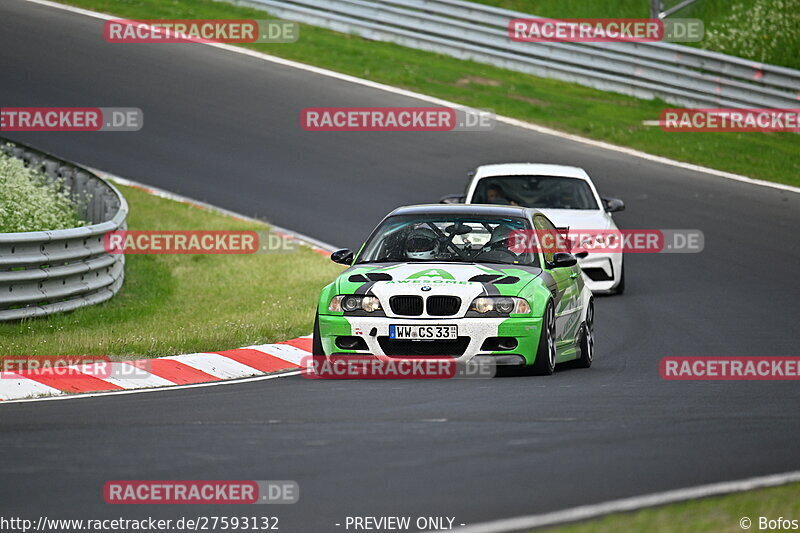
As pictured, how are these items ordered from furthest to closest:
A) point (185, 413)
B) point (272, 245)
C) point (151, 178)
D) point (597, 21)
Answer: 1. point (597, 21)
2. point (151, 178)
3. point (272, 245)
4. point (185, 413)

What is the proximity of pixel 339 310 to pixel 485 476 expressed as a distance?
3972 millimetres

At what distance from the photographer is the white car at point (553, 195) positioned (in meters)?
16.9

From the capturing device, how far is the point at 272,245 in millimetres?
18781

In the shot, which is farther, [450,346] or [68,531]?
[450,346]

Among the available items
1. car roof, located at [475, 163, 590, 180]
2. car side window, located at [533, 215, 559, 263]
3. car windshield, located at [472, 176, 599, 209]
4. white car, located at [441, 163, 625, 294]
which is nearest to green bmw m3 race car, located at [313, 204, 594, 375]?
car side window, located at [533, 215, 559, 263]

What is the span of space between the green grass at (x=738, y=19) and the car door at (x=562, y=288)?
19857 mm

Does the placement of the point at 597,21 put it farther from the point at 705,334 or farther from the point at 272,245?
the point at 705,334

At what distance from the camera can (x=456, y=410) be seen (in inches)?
336

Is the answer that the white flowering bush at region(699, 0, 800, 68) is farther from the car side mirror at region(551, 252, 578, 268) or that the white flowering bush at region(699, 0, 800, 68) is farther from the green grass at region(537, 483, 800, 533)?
the green grass at region(537, 483, 800, 533)

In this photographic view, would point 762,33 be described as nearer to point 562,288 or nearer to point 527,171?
point 527,171

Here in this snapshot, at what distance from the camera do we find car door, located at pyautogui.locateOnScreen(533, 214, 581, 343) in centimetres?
1108

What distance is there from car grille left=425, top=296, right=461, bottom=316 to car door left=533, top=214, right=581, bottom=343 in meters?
0.99

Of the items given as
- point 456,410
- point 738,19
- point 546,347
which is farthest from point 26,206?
point 738,19

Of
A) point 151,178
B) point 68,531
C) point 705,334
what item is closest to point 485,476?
point 68,531
